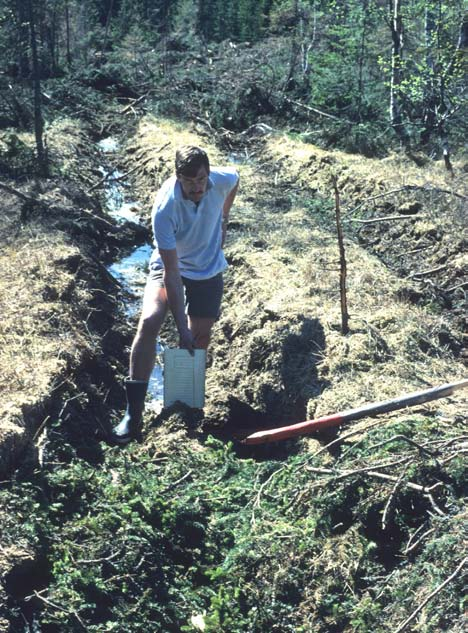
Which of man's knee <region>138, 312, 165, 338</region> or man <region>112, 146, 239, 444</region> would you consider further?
man's knee <region>138, 312, 165, 338</region>

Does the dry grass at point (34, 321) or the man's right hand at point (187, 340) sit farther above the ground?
the man's right hand at point (187, 340)

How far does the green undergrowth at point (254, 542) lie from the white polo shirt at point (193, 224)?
1.49 m

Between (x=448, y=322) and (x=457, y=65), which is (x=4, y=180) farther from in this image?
(x=457, y=65)

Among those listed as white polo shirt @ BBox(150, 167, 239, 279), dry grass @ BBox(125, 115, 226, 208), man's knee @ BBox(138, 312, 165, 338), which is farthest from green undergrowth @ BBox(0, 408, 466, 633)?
dry grass @ BBox(125, 115, 226, 208)

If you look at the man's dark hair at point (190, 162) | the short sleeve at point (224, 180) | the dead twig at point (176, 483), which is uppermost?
the man's dark hair at point (190, 162)

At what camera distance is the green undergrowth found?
141 inches

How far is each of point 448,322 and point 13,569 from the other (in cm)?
461

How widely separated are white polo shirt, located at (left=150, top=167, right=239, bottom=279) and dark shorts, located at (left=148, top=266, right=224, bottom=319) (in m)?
0.06

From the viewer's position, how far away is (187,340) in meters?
Answer: 5.36

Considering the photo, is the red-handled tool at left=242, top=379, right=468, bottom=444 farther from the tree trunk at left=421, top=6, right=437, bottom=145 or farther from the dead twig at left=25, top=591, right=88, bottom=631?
the tree trunk at left=421, top=6, right=437, bottom=145

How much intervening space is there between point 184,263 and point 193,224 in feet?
1.07

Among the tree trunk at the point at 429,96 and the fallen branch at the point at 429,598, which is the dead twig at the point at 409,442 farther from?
the tree trunk at the point at 429,96

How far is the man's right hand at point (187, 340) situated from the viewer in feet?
17.5

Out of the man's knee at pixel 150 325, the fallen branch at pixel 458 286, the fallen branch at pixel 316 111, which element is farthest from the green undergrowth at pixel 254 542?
the fallen branch at pixel 316 111
